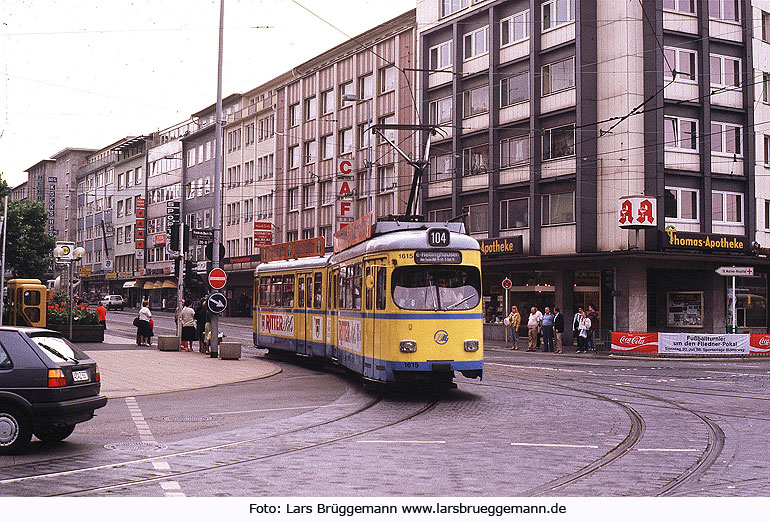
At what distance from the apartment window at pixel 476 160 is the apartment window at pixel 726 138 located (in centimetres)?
1076

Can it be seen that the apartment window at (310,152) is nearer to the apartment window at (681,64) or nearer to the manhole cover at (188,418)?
the apartment window at (681,64)

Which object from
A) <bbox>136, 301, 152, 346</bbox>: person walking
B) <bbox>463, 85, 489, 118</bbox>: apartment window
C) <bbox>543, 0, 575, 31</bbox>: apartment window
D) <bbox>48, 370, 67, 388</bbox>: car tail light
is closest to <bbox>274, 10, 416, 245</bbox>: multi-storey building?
<bbox>463, 85, 489, 118</bbox>: apartment window

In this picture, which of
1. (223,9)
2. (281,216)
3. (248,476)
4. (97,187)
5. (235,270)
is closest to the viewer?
(248,476)

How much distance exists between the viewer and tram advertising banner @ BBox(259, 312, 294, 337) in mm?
25622

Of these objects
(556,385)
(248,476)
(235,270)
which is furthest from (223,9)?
(235,270)

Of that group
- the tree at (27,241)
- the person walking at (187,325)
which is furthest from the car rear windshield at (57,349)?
the tree at (27,241)

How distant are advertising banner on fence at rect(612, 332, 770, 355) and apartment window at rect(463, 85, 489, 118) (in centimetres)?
1560

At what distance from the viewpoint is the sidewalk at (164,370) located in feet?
60.7

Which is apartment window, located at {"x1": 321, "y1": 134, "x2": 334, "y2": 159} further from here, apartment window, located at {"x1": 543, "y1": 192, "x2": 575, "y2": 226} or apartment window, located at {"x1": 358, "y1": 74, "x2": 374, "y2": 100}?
apartment window, located at {"x1": 543, "y1": 192, "x2": 575, "y2": 226}

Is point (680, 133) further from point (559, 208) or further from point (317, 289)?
point (317, 289)

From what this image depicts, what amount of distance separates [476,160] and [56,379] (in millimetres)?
36972

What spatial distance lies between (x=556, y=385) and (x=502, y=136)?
85.4ft

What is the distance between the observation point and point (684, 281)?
39.8 metres

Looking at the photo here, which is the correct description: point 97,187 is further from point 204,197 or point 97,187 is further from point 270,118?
point 270,118
